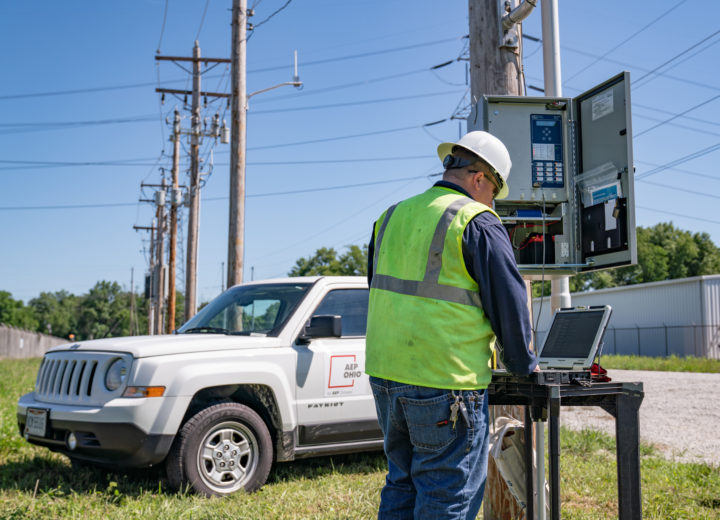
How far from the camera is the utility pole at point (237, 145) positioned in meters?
12.6

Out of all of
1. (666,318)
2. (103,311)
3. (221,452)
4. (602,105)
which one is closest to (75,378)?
(221,452)

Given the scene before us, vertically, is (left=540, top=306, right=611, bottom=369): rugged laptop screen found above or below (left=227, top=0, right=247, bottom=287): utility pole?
below

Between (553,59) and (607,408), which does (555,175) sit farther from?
(607,408)

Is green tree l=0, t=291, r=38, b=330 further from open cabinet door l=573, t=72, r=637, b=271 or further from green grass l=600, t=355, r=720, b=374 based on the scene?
open cabinet door l=573, t=72, r=637, b=271

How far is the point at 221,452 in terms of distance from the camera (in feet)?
18.9

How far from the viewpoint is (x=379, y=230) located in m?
3.28

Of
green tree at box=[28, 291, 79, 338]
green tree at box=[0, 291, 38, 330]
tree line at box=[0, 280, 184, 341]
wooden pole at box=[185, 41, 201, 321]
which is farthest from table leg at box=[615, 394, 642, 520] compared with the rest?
green tree at box=[28, 291, 79, 338]

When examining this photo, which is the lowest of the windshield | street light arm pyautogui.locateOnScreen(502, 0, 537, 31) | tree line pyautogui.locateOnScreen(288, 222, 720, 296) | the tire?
the tire

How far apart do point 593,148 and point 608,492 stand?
2922 millimetres

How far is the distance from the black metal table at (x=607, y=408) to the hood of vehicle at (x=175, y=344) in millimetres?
3129

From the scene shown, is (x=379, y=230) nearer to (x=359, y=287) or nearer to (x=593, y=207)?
(x=593, y=207)

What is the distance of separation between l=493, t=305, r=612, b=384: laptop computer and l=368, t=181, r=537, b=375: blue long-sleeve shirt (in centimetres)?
42

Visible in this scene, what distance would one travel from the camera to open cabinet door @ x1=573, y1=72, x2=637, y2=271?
4176 mm

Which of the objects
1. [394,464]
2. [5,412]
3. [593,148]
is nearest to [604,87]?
[593,148]
